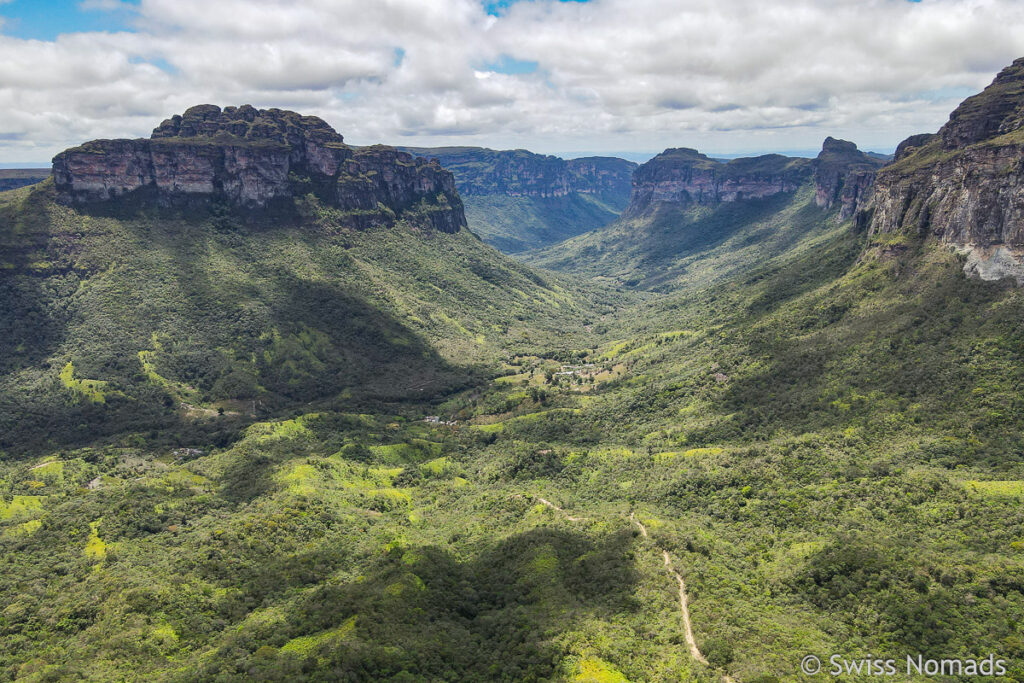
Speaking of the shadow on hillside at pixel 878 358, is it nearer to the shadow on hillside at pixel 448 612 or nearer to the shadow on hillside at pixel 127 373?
the shadow on hillside at pixel 448 612

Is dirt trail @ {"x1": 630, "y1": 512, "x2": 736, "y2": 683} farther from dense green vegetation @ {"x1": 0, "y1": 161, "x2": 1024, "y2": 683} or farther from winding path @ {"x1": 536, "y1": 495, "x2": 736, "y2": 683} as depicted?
dense green vegetation @ {"x1": 0, "y1": 161, "x2": 1024, "y2": 683}

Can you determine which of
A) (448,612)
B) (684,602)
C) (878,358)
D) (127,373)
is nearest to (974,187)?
(878,358)

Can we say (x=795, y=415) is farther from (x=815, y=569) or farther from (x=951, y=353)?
(x=815, y=569)

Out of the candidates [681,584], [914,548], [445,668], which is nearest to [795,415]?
[914,548]

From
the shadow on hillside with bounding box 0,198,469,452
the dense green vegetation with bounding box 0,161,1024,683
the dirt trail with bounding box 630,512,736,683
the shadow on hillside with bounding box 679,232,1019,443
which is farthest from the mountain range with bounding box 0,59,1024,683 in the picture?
the shadow on hillside with bounding box 0,198,469,452

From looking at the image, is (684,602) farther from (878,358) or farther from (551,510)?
(878,358)

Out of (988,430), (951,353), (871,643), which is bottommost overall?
(871,643)
